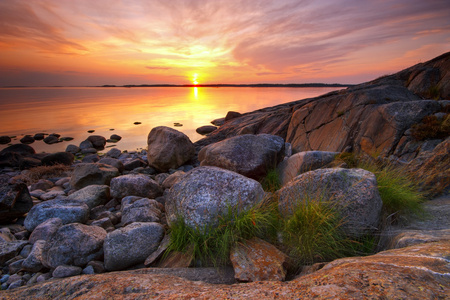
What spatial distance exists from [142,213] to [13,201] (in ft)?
13.7

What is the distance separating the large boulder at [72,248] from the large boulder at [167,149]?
7332mm

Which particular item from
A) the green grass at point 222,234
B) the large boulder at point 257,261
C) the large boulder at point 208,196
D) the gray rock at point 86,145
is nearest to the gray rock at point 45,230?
the large boulder at point 208,196

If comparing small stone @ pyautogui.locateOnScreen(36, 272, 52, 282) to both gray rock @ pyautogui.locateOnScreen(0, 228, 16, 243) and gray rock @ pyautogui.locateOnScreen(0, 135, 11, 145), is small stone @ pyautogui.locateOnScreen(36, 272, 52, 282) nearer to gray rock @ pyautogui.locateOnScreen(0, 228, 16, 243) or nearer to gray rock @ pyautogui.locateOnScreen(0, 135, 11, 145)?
gray rock @ pyautogui.locateOnScreen(0, 228, 16, 243)

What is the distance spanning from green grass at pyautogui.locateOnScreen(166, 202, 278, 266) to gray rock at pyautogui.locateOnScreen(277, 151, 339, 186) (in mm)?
2911

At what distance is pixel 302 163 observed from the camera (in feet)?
23.6

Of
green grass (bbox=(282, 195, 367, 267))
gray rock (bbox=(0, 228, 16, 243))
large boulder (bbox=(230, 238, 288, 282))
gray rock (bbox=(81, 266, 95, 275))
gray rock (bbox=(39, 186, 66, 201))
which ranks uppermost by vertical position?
green grass (bbox=(282, 195, 367, 267))

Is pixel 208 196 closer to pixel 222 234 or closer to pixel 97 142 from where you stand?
pixel 222 234

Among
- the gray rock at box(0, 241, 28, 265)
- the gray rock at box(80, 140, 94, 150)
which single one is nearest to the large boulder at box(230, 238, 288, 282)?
the gray rock at box(0, 241, 28, 265)

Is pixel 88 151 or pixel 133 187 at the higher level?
pixel 133 187

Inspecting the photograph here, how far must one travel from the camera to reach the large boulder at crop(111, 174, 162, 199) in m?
7.84

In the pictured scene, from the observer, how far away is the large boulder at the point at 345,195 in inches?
161

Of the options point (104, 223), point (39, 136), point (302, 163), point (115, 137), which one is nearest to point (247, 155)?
point (302, 163)

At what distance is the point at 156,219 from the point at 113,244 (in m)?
1.41

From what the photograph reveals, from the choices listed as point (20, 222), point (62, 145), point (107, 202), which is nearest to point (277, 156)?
point (107, 202)
